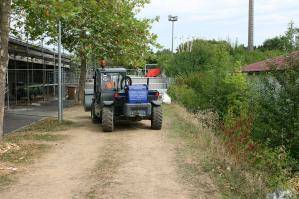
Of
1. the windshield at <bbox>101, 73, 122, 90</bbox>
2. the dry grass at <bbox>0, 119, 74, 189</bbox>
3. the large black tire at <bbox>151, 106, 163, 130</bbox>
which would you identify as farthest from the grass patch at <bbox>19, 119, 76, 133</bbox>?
the large black tire at <bbox>151, 106, 163, 130</bbox>

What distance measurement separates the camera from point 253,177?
9156mm

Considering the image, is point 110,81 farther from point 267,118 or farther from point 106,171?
point 106,171

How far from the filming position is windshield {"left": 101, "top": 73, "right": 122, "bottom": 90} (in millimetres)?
18403

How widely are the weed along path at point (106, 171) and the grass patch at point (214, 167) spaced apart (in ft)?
0.79

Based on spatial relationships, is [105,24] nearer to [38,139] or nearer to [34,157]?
[38,139]

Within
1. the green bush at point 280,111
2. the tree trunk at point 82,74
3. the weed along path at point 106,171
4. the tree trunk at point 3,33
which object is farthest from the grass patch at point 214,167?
the tree trunk at point 82,74

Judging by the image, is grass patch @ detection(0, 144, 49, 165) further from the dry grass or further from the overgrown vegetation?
the overgrown vegetation

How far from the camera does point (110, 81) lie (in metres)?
18.6

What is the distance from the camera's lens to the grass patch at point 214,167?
8.43 metres

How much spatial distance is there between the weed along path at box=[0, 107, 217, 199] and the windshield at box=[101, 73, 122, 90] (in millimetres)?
2794

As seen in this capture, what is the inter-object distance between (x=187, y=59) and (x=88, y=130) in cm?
2489

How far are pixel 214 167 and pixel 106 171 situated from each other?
2.12 m

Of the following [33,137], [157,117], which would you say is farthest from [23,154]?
[157,117]

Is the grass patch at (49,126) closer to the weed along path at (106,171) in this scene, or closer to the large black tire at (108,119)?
the large black tire at (108,119)
